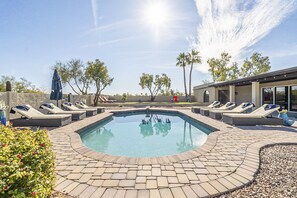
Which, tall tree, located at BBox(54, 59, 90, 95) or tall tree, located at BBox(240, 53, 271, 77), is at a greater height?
tall tree, located at BBox(240, 53, 271, 77)

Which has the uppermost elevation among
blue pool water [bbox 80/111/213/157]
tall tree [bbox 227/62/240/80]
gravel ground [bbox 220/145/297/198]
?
tall tree [bbox 227/62/240/80]

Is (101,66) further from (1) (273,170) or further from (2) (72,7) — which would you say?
(1) (273,170)

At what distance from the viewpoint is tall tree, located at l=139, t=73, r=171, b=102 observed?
31.7 meters

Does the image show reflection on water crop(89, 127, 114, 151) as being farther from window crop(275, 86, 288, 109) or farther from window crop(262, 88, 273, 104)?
window crop(262, 88, 273, 104)

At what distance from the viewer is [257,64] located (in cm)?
3075

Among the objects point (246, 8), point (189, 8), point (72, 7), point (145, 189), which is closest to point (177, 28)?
point (189, 8)

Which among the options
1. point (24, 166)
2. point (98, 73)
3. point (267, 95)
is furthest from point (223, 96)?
point (24, 166)

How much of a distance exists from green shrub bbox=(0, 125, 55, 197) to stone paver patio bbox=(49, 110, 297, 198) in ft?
2.65

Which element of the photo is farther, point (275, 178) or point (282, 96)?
point (282, 96)

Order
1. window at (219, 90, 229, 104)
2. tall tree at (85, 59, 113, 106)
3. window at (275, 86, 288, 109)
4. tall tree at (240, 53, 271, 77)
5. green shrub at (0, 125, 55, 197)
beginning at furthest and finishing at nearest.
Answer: tall tree at (240, 53, 271, 77), window at (219, 90, 229, 104), tall tree at (85, 59, 113, 106), window at (275, 86, 288, 109), green shrub at (0, 125, 55, 197)

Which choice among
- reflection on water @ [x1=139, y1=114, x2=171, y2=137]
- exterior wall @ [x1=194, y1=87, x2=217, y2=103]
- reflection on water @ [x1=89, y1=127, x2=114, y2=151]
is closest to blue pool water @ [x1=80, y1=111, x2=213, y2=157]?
reflection on water @ [x1=89, y1=127, x2=114, y2=151]

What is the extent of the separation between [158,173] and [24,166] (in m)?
2.02

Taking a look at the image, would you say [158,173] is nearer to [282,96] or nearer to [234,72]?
[282,96]

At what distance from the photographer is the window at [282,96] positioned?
37.5 feet
